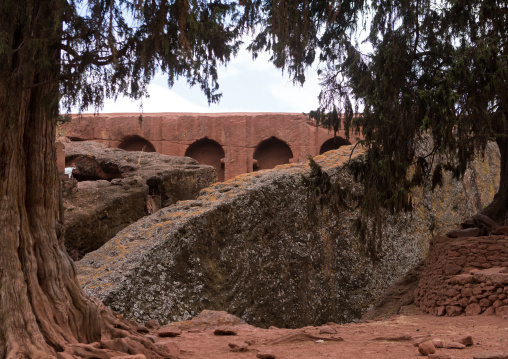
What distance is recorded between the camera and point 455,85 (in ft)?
27.5

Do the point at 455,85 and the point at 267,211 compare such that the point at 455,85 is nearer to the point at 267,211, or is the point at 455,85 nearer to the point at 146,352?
the point at 267,211

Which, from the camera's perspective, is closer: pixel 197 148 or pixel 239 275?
pixel 239 275

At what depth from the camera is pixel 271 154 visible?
2781cm

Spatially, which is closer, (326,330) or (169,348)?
(169,348)

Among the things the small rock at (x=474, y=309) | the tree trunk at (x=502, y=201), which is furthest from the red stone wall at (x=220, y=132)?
the small rock at (x=474, y=309)

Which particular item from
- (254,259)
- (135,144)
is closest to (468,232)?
(254,259)

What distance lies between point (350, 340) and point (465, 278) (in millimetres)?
2913

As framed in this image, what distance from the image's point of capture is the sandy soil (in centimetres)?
558

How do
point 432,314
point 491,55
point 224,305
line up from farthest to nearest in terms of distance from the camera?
point 224,305
point 432,314
point 491,55

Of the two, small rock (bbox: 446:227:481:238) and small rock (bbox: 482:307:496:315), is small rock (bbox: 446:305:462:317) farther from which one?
small rock (bbox: 446:227:481:238)

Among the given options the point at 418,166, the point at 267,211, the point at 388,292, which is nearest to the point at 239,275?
the point at 267,211

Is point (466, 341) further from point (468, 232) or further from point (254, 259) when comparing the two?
point (254, 259)

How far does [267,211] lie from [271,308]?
1.76m

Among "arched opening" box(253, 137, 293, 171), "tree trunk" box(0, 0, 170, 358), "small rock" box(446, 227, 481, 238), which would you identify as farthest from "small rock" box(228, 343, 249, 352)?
"arched opening" box(253, 137, 293, 171)
